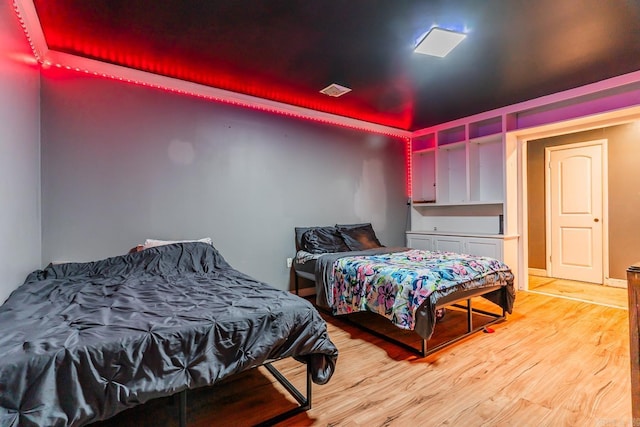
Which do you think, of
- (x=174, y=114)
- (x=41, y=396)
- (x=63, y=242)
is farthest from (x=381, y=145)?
(x=41, y=396)

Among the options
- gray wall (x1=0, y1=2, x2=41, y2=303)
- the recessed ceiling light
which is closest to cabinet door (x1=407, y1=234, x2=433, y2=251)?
the recessed ceiling light

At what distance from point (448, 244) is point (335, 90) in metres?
2.75

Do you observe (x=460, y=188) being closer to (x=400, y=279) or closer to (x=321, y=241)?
(x=321, y=241)

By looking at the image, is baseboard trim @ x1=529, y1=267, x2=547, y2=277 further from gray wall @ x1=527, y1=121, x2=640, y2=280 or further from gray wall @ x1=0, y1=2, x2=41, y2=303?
gray wall @ x1=0, y1=2, x2=41, y2=303

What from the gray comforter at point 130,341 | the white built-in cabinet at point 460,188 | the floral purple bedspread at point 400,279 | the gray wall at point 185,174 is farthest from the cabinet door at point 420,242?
the gray comforter at point 130,341

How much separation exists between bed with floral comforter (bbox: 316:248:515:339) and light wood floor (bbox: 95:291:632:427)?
0.32 m

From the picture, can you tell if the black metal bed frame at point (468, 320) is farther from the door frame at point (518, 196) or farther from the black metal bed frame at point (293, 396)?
the door frame at point (518, 196)

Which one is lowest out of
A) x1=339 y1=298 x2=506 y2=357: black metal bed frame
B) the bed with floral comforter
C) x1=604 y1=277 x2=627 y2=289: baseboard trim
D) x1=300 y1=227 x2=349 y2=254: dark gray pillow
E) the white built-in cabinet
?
x1=339 y1=298 x2=506 y2=357: black metal bed frame

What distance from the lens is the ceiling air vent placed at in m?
3.43

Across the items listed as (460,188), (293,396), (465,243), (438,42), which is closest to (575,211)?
(460,188)

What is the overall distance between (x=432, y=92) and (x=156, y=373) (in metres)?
3.69

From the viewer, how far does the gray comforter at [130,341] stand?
1103mm

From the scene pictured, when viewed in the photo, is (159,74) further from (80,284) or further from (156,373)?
(156,373)

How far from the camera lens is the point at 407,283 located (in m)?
2.42
